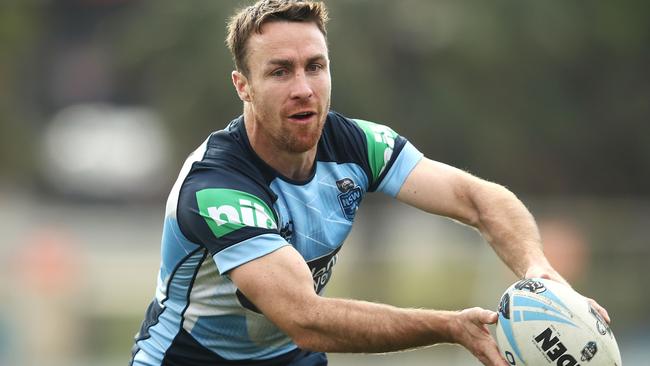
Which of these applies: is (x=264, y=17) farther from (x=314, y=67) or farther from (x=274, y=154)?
(x=274, y=154)

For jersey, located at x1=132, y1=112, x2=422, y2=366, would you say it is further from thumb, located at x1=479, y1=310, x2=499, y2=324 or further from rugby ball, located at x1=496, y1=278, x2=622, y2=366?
rugby ball, located at x1=496, y1=278, x2=622, y2=366

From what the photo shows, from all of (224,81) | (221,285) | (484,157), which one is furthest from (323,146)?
(484,157)

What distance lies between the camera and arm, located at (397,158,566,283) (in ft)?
24.2

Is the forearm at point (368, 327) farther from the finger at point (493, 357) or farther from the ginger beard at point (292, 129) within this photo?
the ginger beard at point (292, 129)

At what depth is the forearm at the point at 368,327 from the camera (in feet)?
20.1

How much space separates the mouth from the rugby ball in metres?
1.50

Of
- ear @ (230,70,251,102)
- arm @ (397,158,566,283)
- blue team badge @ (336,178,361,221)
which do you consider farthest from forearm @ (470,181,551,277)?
ear @ (230,70,251,102)

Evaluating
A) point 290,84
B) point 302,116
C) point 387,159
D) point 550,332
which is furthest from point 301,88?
point 550,332

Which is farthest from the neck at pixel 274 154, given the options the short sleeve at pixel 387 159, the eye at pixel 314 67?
the short sleeve at pixel 387 159

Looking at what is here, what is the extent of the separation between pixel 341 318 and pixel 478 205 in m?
1.63

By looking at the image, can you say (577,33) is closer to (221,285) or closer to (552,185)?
(552,185)

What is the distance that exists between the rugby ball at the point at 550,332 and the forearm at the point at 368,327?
0.34 m

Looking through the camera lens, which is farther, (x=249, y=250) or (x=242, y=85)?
(x=242, y=85)

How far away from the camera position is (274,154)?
714 cm
